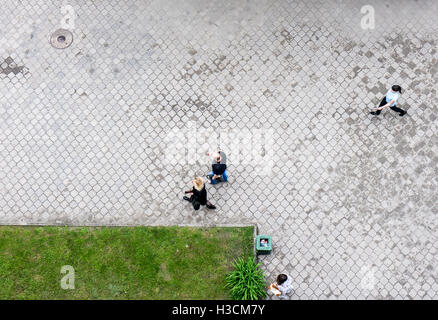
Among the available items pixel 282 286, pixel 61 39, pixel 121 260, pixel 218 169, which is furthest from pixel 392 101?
pixel 61 39

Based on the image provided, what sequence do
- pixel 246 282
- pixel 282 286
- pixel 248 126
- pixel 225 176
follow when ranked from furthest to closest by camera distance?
1. pixel 248 126
2. pixel 225 176
3. pixel 246 282
4. pixel 282 286

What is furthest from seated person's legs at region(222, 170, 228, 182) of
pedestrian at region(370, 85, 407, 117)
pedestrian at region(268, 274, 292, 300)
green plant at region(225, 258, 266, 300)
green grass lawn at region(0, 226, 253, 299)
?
pedestrian at region(370, 85, 407, 117)

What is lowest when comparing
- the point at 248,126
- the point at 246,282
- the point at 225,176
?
the point at 246,282

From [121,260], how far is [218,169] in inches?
135

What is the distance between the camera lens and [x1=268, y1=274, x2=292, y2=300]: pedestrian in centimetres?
1054

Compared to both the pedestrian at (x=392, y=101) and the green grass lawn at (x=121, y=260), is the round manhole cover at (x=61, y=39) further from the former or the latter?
the pedestrian at (x=392, y=101)

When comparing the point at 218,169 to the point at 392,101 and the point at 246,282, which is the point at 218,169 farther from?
the point at 392,101

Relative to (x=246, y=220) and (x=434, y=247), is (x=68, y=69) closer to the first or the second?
(x=246, y=220)

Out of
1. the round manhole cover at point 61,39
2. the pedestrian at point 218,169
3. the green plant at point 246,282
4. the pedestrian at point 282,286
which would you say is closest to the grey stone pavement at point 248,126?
the round manhole cover at point 61,39

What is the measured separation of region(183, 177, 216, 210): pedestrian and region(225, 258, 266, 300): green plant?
1698 millimetres

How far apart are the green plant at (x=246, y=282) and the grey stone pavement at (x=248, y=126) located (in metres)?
0.51

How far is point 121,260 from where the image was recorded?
39.0 ft

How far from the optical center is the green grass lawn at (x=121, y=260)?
11648mm
